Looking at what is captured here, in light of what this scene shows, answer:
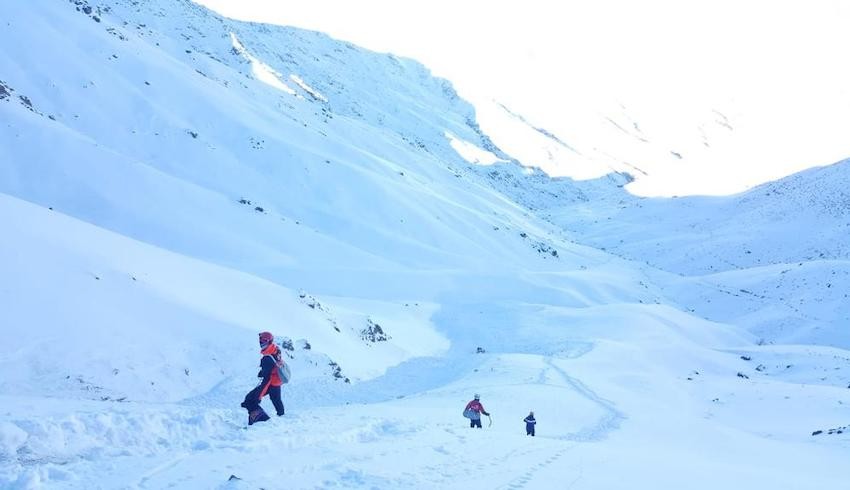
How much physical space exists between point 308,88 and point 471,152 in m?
28.4

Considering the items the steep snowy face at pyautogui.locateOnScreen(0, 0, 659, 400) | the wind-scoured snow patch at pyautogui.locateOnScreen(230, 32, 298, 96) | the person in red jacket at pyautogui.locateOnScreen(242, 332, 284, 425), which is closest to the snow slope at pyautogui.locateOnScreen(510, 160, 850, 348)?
the steep snowy face at pyautogui.locateOnScreen(0, 0, 659, 400)

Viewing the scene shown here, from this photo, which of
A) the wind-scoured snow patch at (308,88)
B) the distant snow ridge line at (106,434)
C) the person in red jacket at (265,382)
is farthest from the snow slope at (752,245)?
the distant snow ridge line at (106,434)

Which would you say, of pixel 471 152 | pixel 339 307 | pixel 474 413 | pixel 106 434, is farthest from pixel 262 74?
pixel 106 434

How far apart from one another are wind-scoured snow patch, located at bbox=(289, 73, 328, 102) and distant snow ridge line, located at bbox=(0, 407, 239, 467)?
8292 centimetres

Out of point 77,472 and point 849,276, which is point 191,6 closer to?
point 849,276

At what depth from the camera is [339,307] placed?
3092 cm

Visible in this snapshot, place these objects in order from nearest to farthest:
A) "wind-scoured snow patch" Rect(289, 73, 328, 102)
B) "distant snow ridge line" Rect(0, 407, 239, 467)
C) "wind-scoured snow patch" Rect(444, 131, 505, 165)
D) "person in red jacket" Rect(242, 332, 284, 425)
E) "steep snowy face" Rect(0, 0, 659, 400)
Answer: "distant snow ridge line" Rect(0, 407, 239, 467) → "person in red jacket" Rect(242, 332, 284, 425) → "steep snowy face" Rect(0, 0, 659, 400) → "wind-scoured snow patch" Rect(289, 73, 328, 102) → "wind-scoured snow patch" Rect(444, 131, 505, 165)

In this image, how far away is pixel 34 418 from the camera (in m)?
8.59

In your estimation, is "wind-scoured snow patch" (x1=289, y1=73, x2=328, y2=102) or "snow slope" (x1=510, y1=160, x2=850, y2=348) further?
"wind-scoured snow patch" (x1=289, y1=73, x2=328, y2=102)

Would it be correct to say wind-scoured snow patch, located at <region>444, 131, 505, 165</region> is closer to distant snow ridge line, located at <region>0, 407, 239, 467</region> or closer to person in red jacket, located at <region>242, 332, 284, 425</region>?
person in red jacket, located at <region>242, 332, 284, 425</region>

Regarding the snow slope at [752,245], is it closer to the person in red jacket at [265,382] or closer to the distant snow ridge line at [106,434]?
the person in red jacket at [265,382]

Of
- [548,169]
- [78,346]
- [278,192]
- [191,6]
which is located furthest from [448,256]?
[548,169]

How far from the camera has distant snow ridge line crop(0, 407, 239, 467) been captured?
7754 millimetres

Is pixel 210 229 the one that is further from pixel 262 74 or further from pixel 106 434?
pixel 262 74
